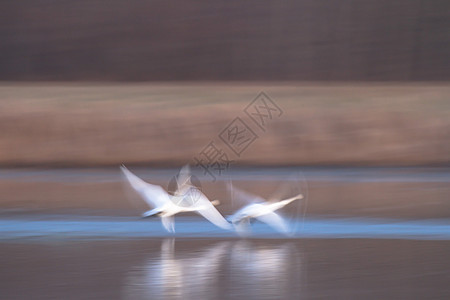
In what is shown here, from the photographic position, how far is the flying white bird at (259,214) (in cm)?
749

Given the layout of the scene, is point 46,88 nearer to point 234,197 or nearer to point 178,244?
point 234,197

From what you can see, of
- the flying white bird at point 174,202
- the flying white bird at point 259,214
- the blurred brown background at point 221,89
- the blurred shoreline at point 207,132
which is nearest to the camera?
the flying white bird at point 259,214

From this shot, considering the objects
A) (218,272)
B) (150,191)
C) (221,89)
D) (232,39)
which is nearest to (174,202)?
(150,191)

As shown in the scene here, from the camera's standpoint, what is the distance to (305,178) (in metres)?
8.49

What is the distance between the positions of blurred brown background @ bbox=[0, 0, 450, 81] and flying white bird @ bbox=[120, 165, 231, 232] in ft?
10.2

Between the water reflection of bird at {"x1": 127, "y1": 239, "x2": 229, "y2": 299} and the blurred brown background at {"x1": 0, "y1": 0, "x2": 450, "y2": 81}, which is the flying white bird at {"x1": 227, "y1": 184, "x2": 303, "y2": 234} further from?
the blurred brown background at {"x1": 0, "y1": 0, "x2": 450, "y2": 81}

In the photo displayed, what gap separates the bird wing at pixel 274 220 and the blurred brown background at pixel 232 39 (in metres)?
3.62

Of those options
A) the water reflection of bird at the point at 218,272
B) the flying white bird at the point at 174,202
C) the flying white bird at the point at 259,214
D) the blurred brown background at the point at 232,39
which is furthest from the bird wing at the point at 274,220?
the blurred brown background at the point at 232,39

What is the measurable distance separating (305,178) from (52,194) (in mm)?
2491

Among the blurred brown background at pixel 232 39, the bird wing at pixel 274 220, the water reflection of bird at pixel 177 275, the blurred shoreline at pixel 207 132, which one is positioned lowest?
the water reflection of bird at pixel 177 275

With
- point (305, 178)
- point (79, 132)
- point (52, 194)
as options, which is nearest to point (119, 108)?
point (79, 132)

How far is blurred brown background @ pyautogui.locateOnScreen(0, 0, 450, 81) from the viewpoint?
1110cm

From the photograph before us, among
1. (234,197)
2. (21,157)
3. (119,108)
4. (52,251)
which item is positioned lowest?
(52,251)

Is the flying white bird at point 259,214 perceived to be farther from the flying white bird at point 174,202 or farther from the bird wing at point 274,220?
the flying white bird at point 174,202
